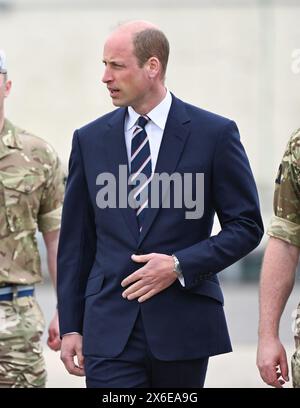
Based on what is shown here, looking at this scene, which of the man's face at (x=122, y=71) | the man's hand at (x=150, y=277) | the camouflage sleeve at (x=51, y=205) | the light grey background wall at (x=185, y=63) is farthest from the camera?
the light grey background wall at (x=185, y=63)

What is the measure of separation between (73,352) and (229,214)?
79 centimetres

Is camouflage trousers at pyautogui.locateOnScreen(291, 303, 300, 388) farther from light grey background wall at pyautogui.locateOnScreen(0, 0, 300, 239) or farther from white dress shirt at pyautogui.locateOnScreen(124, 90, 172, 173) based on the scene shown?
light grey background wall at pyautogui.locateOnScreen(0, 0, 300, 239)

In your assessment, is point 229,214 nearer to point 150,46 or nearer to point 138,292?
point 138,292

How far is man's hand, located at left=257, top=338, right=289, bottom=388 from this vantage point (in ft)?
14.4

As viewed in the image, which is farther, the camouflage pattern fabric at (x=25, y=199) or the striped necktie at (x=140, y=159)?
the camouflage pattern fabric at (x=25, y=199)

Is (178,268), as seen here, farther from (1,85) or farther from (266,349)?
(1,85)

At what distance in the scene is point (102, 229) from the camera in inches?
191

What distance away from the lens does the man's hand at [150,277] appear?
4707 mm

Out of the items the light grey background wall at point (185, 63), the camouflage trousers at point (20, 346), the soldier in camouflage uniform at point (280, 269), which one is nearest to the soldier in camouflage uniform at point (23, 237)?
the camouflage trousers at point (20, 346)

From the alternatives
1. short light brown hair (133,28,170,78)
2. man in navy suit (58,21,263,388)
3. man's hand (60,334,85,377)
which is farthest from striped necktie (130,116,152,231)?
man's hand (60,334,85,377)

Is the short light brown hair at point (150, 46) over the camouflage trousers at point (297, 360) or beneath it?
over

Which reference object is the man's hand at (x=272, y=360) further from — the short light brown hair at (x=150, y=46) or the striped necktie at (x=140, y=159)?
the short light brown hair at (x=150, y=46)
